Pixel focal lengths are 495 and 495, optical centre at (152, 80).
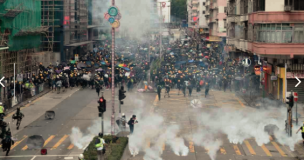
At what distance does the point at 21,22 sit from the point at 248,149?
28955 millimetres

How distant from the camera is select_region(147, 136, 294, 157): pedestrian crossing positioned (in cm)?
2312

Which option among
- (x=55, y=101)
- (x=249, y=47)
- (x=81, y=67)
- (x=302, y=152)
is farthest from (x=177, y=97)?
(x=302, y=152)

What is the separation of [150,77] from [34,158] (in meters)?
31.1

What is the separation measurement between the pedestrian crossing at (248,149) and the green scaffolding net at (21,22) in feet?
68.3

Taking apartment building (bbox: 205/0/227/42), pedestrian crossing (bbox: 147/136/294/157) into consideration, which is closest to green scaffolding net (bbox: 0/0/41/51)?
pedestrian crossing (bbox: 147/136/294/157)

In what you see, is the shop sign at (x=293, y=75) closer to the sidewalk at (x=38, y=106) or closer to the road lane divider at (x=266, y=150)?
the road lane divider at (x=266, y=150)

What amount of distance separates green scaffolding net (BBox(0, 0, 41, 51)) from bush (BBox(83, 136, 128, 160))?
19822 mm

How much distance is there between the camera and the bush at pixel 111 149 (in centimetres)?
2039

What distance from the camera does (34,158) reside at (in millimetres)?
22297

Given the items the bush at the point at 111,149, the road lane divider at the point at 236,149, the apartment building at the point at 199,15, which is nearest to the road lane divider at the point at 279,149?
the road lane divider at the point at 236,149

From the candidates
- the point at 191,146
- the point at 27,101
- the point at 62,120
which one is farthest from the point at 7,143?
the point at 27,101

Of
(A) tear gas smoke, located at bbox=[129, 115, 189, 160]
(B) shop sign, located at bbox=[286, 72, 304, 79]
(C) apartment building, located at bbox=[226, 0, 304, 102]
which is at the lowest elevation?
(A) tear gas smoke, located at bbox=[129, 115, 189, 160]

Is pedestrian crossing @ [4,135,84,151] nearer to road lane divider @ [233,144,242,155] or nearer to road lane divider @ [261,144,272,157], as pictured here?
road lane divider @ [233,144,242,155]

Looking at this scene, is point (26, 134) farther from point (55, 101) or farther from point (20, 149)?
point (55, 101)
